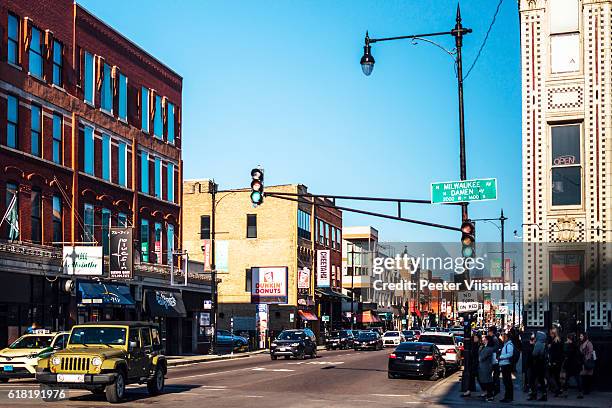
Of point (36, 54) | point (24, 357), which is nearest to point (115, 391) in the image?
point (24, 357)

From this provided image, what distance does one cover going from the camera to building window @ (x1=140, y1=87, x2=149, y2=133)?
5241cm

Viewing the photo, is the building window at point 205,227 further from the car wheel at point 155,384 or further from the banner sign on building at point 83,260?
the car wheel at point 155,384

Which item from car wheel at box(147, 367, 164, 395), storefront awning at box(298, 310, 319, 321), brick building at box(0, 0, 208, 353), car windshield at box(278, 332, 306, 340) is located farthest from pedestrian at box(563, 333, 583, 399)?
storefront awning at box(298, 310, 319, 321)

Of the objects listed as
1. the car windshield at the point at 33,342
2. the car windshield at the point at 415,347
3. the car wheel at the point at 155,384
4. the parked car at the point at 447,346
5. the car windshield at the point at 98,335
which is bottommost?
the parked car at the point at 447,346

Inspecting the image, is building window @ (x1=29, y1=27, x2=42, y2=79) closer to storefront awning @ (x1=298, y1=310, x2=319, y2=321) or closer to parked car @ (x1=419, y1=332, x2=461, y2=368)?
parked car @ (x1=419, y1=332, x2=461, y2=368)

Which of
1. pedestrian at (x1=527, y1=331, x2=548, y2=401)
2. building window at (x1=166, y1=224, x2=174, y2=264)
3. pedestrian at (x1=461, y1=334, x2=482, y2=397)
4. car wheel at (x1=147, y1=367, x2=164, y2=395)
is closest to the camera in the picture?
pedestrian at (x1=527, y1=331, x2=548, y2=401)

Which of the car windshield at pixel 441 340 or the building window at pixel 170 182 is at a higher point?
the building window at pixel 170 182

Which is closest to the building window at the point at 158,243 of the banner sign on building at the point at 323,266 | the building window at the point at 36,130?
the building window at the point at 36,130

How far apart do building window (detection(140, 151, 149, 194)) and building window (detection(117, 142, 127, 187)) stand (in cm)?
218

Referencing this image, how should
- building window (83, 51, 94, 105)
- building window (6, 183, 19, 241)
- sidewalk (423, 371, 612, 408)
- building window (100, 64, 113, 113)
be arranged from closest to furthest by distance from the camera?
sidewalk (423, 371, 612, 408) → building window (6, 183, 19, 241) → building window (83, 51, 94, 105) → building window (100, 64, 113, 113)

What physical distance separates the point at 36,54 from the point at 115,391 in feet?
79.7

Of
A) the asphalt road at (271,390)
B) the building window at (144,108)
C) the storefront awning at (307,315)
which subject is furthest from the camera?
the storefront awning at (307,315)

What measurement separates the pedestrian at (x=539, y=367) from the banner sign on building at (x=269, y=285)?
1984 inches

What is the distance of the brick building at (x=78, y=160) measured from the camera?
38.0m
